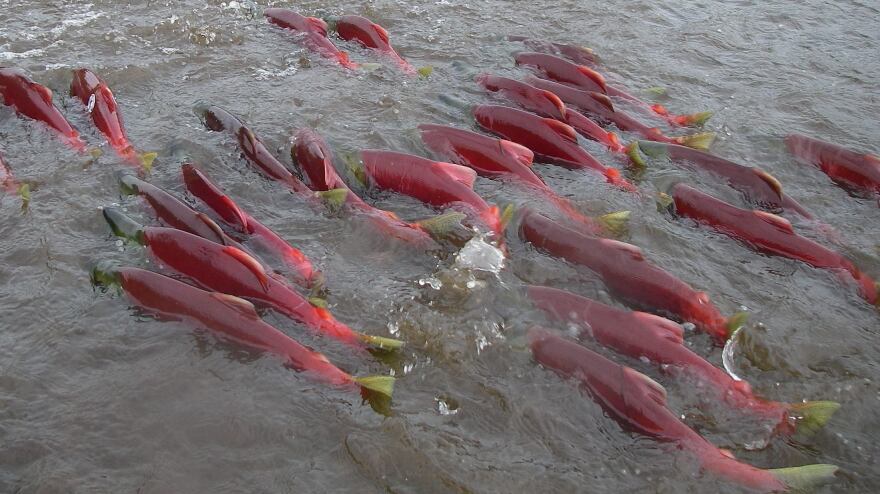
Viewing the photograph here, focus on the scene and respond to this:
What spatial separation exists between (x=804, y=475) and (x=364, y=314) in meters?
2.86

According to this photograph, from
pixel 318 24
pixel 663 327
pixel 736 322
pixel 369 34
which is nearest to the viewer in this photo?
pixel 663 327

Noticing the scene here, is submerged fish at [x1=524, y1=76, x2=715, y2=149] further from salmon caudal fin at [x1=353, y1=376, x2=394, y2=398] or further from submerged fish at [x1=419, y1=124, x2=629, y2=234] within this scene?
salmon caudal fin at [x1=353, y1=376, x2=394, y2=398]

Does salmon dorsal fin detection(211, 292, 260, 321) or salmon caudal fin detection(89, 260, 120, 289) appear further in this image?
salmon caudal fin detection(89, 260, 120, 289)

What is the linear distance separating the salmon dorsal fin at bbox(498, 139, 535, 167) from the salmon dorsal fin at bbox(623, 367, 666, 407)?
2.74m

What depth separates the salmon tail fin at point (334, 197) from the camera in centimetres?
541

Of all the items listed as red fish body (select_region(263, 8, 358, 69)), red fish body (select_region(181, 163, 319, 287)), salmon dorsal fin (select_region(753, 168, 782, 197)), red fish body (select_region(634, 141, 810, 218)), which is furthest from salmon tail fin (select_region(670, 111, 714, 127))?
red fish body (select_region(181, 163, 319, 287))

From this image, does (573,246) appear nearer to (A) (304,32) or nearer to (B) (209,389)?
(B) (209,389)

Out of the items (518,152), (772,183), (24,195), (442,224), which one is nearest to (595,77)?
(518,152)

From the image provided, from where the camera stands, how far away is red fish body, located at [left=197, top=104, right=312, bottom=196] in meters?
5.82

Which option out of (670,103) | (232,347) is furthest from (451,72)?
(232,347)

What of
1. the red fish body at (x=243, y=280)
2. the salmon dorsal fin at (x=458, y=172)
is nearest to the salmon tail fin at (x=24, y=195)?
the red fish body at (x=243, y=280)

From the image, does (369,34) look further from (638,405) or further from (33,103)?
(638,405)

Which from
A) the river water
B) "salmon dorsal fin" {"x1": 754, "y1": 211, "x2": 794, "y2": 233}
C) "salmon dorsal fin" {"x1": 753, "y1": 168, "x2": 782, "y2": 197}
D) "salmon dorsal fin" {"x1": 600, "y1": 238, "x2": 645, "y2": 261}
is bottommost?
the river water

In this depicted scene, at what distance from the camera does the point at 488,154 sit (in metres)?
6.12
